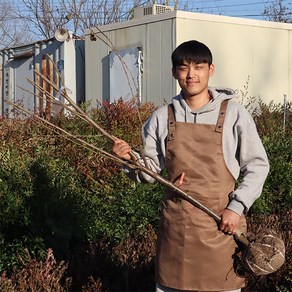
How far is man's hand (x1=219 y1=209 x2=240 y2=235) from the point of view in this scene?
3.52 metres

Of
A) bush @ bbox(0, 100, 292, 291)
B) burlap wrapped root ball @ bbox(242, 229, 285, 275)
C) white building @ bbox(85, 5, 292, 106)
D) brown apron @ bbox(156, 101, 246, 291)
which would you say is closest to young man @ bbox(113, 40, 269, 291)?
brown apron @ bbox(156, 101, 246, 291)

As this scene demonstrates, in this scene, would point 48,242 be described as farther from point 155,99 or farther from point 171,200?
point 155,99

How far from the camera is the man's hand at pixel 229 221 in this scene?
139 inches

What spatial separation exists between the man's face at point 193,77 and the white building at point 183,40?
702cm

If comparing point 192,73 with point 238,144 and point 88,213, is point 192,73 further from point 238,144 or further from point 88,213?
point 88,213

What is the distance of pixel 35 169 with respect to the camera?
5859 millimetres

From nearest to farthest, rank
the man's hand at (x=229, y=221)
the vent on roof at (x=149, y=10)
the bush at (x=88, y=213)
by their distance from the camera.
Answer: the man's hand at (x=229, y=221)
the bush at (x=88, y=213)
the vent on roof at (x=149, y=10)

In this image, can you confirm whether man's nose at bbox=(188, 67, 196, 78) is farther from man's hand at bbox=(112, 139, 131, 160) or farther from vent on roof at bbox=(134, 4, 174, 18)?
vent on roof at bbox=(134, 4, 174, 18)

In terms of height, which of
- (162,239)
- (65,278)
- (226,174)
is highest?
(226,174)

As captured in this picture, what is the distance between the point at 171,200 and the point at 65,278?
1.77m

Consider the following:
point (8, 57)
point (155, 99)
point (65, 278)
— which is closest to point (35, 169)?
point (65, 278)

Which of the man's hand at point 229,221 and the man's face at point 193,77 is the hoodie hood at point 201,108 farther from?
the man's hand at point 229,221

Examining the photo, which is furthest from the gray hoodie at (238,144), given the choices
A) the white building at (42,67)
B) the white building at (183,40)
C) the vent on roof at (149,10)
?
the vent on roof at (149,10)

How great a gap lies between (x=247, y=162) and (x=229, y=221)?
0.32 m
